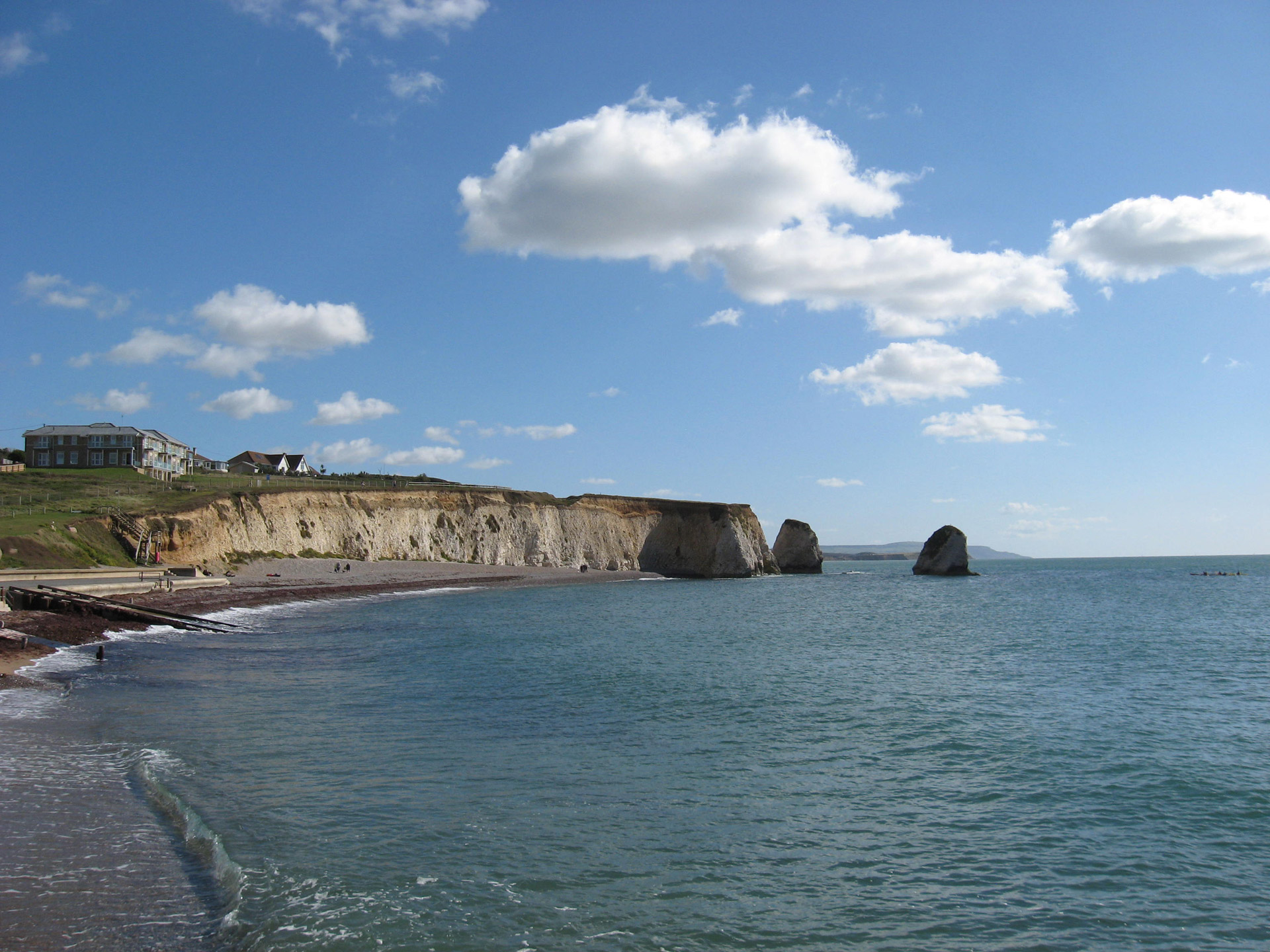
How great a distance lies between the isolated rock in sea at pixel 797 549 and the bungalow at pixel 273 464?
66016 mm

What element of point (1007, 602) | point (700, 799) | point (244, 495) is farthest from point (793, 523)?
point (700, 799)

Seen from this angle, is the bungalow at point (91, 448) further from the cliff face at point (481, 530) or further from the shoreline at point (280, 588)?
the shoreline at point (280, 588)

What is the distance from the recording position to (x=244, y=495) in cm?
6325

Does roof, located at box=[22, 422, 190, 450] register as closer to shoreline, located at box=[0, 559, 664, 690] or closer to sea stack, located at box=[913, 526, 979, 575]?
shoreline, located at box=[0, 559, 664, 690]

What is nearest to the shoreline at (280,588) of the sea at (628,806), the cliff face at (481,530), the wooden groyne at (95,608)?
the wooden groyne at (95,608)

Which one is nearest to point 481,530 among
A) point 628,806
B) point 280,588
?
point 280,588

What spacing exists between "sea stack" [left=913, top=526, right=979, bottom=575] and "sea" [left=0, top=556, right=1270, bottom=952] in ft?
247

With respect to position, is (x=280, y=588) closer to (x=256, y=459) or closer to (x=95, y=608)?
(x=95, y=608)

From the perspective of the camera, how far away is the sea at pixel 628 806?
784cm

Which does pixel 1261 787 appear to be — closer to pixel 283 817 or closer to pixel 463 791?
pixel 463 791

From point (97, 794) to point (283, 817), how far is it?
283 cm

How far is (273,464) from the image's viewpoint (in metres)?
124

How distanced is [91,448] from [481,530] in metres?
40.1

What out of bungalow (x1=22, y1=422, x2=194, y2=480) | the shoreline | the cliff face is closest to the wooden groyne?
the shoreline
